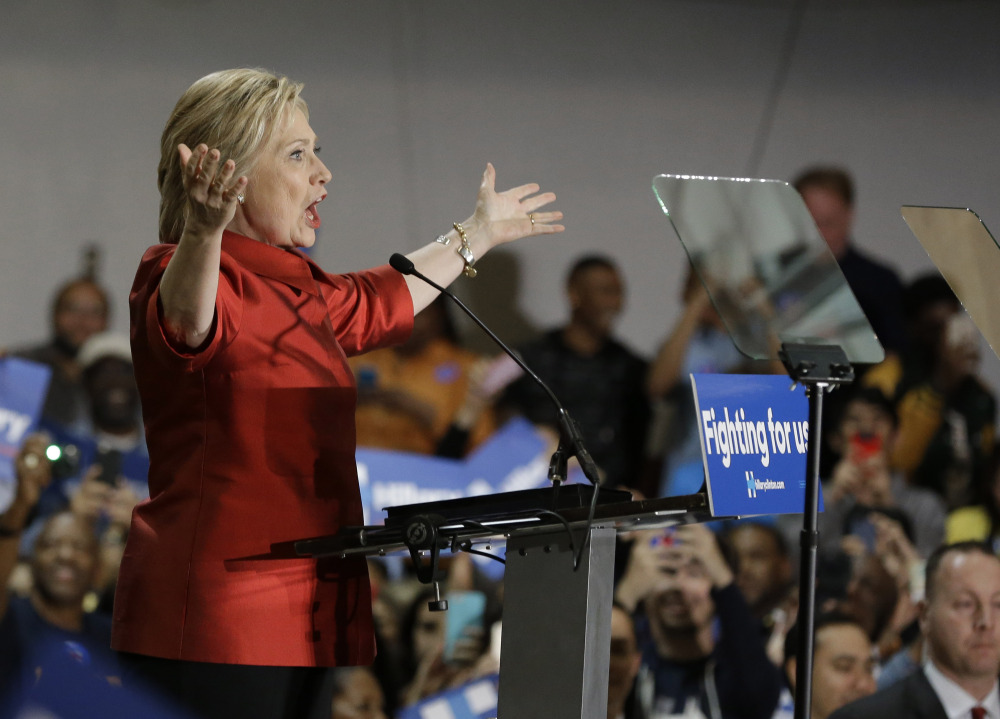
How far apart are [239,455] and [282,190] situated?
40cm

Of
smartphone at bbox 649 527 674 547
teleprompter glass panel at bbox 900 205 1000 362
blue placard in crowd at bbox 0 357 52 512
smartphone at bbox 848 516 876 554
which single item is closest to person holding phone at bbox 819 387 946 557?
smartphone at bbox 848 516 876 554

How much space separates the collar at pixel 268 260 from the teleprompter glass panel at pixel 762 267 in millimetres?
500

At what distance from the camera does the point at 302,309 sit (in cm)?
151

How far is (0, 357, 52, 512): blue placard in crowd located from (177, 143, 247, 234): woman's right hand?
2.51 meters

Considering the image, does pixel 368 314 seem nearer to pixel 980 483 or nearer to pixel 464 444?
pixel 464 444

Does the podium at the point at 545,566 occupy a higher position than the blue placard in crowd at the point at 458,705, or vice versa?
the podium at the point at 545,566

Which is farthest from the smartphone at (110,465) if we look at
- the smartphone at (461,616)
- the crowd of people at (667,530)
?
the smartphone at (461,616)

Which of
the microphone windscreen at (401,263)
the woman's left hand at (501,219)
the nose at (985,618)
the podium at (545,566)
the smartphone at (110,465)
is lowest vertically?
the nose at (985,618)

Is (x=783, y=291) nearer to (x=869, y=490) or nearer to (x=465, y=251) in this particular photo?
(x=465, y=251)

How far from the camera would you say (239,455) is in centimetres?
139

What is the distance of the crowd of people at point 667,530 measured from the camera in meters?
3.41

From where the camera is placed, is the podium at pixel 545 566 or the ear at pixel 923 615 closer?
the podium at pixel 545 566

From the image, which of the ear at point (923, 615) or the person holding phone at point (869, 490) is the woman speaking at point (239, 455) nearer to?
the person holding phone at point (869, 490)

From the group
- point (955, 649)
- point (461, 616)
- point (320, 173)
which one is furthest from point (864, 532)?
point (320, 173)
